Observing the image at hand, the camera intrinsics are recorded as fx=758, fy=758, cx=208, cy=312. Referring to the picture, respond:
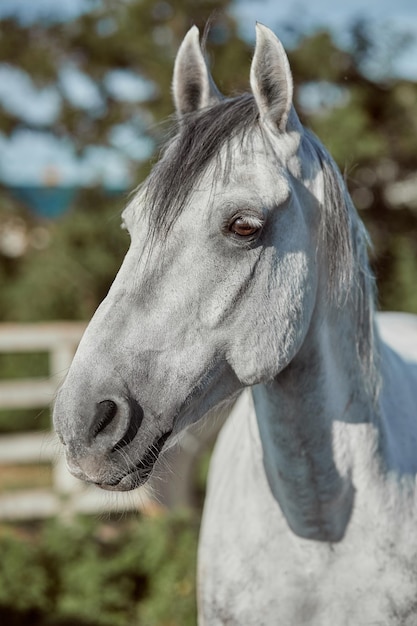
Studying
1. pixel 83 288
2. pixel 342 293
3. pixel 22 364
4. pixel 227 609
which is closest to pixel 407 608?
pixel 227 609

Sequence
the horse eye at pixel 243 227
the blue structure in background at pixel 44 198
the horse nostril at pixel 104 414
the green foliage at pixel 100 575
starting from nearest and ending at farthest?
1. the horse nostril at pixel 104 414
2. the horse eye at pixel 243 227
3. the green foliage at pixel 100 575
4. the blue structure in background at pixel 44 198

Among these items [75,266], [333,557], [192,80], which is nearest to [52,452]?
[75,266]

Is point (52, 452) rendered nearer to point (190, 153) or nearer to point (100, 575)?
point (100, 575)

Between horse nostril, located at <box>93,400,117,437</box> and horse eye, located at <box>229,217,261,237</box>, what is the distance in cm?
49

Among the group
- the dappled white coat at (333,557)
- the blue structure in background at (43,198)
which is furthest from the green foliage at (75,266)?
the dappled white coat at (333,557)

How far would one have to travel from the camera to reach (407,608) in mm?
2066

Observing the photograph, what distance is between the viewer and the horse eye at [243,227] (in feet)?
5.87

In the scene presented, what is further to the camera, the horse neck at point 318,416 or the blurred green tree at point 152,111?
the blurred green tree at point 152,111

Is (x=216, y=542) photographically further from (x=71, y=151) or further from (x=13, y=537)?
(x=71, y=151)

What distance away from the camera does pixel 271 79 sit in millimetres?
1937

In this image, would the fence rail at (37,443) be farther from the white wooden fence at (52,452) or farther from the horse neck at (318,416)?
the horse neck at (318,416)

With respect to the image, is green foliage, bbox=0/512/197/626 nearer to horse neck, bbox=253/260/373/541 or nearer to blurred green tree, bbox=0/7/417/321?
horse neck, bbox=253/260/373/541

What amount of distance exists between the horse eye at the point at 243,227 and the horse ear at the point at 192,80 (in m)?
0.54

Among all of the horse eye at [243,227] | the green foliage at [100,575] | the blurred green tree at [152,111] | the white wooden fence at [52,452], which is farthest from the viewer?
the blurred green tree at [152,111]
